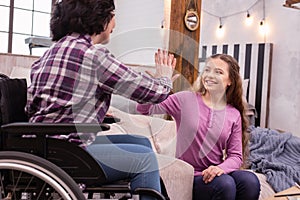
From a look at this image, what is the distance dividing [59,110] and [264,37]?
476cm

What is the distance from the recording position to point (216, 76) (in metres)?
2.22

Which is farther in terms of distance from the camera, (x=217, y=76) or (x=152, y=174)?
(x=217, y=76)

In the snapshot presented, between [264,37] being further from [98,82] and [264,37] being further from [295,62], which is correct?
[98,82]

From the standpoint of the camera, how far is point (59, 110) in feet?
4.65

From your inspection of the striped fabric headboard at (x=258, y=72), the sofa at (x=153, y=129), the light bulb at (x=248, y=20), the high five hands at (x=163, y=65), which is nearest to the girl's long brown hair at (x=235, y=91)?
the sofa at (x=153, y=129)

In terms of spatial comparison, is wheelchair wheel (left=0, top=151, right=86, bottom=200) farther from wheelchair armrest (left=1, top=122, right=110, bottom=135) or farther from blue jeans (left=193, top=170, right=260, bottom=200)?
blue jeans (left=193, top=170, right=260, bottom=200)

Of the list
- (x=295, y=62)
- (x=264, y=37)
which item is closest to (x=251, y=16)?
(x=264, y=37)

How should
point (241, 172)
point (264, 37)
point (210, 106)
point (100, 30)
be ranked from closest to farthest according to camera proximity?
point (100, 30) → point (241, 172) → point (210, 106) → point (264, 37)

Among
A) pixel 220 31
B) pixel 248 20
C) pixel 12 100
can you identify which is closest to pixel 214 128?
pixel 12 100

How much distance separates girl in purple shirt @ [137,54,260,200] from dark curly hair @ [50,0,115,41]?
24.8 inches

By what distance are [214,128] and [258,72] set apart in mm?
3778

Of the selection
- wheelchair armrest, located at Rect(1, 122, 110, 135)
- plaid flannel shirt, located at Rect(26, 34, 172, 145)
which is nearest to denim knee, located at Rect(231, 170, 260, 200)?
plaid flannel shirt, located at Rect(26, 34, 172, 145)

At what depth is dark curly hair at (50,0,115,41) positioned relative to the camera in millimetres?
1489

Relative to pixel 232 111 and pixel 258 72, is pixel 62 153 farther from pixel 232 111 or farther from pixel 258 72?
pixel 258 72
